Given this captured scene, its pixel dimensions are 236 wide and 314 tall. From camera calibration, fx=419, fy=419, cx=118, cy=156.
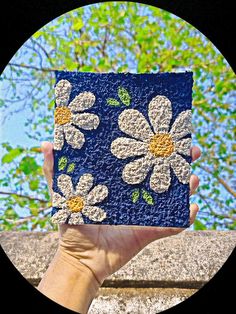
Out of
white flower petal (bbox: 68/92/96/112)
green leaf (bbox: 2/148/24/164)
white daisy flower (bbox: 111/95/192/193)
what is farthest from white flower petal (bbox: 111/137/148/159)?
green leaf (bbox: 2/148/24/164)

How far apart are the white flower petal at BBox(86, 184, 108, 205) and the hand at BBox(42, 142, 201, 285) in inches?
2.8

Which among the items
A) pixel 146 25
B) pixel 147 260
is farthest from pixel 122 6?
pixel 147 260

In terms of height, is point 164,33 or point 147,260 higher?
point 164,33

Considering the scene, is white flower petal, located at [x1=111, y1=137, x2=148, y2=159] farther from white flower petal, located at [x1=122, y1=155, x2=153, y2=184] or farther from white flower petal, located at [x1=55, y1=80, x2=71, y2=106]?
white flower petal, located at [x1=55, y1=80, x2=71, y2=106]

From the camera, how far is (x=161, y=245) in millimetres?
1327

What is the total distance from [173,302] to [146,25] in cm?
123

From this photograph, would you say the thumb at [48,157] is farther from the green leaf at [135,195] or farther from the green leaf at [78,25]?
the green leaf at [78,25]

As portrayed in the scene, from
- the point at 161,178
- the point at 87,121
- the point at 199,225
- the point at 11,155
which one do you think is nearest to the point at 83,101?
the point at 87,121

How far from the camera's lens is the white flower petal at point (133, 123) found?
95cm

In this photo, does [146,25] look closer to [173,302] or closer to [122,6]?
[122,6]

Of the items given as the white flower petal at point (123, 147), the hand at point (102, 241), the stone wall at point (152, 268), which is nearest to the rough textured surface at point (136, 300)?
the stone wall at point (152, 268)

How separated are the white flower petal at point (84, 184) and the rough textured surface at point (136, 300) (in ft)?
1.40

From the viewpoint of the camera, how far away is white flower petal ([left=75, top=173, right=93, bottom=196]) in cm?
96

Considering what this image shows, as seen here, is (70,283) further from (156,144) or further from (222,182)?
(222,182)
